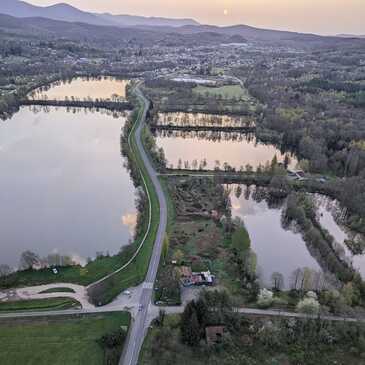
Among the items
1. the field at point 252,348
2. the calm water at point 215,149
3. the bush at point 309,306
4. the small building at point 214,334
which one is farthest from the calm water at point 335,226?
the small building at point 214,334

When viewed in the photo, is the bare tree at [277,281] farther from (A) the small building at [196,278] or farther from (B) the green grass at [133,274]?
(B) the green grass at [133,274]

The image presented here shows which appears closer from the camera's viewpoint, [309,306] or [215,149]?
[309,306]

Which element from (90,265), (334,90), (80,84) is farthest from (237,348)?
(80,84)

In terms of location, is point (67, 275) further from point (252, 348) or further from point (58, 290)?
Answer: point (252, 348)

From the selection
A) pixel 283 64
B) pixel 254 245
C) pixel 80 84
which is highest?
pixel 283 64

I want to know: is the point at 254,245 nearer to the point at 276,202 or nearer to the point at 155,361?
the point at 276,202

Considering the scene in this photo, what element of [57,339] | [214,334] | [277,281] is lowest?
[57,339]

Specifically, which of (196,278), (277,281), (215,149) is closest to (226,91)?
(215,149)
